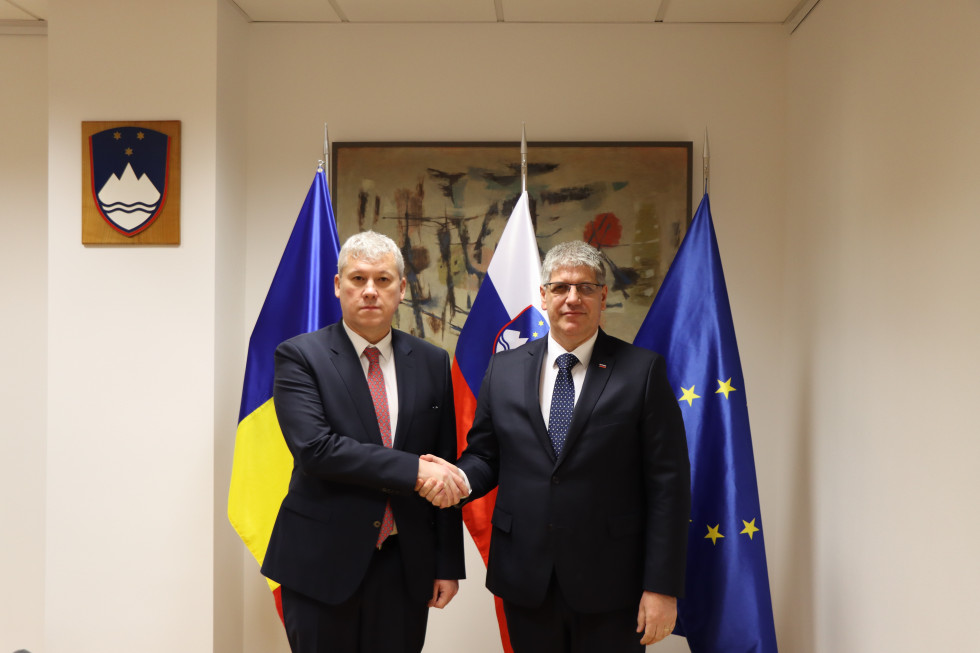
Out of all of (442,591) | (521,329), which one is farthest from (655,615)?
(521,329)

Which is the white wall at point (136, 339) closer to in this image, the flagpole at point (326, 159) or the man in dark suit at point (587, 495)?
the flagpole at point (326, 159)

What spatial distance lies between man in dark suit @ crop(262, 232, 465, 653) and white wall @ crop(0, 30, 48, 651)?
6.16ft

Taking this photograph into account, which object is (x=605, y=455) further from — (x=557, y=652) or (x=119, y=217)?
(x=119, y=217)

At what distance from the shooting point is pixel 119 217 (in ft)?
10.0

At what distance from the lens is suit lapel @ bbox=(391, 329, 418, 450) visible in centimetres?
222

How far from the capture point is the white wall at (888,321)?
194cm

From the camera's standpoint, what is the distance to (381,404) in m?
2.25

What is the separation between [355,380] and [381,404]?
11cm

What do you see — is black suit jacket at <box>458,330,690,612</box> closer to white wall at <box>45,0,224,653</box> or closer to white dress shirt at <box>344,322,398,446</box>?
white dress shirt at <box>344,322,398,446</box>

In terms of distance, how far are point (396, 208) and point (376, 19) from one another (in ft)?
2.74

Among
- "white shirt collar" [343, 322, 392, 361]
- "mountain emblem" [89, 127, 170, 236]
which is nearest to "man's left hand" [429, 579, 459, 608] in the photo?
"white shirt collar" [343, 322, 392, 361]

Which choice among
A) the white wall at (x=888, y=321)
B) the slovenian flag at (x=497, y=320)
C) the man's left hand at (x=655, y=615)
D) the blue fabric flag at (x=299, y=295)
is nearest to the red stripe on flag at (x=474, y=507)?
the slovenian flag at (x=497, y=320)

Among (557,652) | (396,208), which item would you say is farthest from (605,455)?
(396,208)

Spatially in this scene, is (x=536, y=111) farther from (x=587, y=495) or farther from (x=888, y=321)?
(x=587, y=495)
